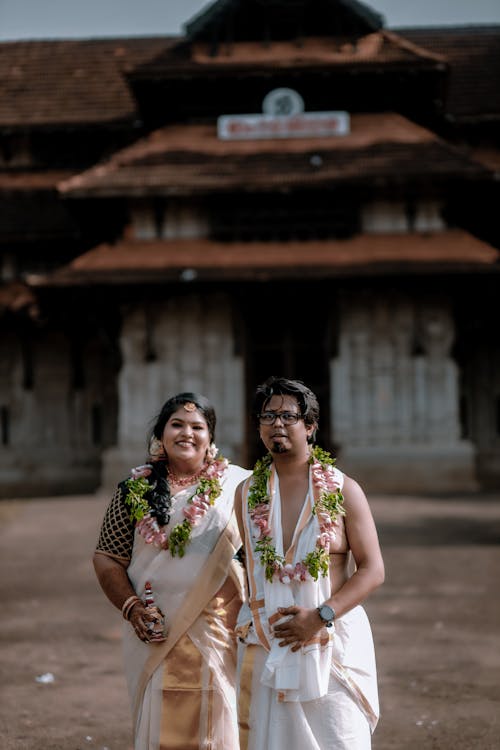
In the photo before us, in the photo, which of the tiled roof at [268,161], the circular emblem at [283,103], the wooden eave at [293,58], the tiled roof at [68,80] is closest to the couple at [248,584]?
the tiled roof at [268,161]

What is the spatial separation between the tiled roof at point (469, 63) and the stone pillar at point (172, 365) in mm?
7344

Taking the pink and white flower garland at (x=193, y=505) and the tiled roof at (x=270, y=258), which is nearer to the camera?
the pink and white flower garland at (x=193, y=505)

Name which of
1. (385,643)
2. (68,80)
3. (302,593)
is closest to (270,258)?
(68,80)

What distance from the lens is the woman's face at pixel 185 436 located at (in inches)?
143

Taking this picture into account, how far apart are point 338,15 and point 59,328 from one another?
856 cm

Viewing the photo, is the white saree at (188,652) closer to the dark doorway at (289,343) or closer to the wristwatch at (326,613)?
the wristwatch at (326,613)

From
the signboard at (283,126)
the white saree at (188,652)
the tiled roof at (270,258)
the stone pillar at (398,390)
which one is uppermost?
the signboard at (283,126)

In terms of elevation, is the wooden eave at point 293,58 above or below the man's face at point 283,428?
above

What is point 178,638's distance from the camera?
3.52 m

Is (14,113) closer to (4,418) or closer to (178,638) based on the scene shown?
(4,418)

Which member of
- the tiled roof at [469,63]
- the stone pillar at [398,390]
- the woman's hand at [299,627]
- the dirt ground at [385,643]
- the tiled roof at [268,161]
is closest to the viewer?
the woman's hand at [299,627]

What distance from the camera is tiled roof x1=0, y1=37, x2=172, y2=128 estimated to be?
67.9 feet

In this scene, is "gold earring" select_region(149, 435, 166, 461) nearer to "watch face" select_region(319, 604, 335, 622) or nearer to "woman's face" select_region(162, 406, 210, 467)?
"woman's face" select_region(162, 406, 210, 467)

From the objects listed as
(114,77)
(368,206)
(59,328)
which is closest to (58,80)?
(114,77)
